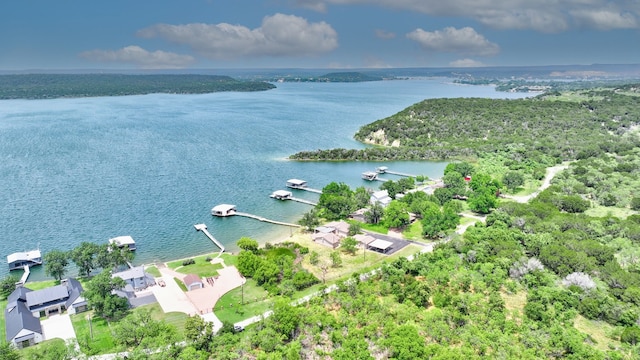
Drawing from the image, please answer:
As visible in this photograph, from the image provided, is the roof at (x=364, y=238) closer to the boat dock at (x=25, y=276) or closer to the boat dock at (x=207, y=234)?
the boat dock at (x=207, y=234)

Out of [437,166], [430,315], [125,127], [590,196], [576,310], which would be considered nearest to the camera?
[430,315]

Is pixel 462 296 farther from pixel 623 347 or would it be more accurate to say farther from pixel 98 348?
pixel 98 348

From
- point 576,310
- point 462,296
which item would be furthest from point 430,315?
point 576,310

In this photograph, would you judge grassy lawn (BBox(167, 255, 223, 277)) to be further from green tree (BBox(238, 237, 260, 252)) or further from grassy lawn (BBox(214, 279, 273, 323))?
grassy lawn (BBox(214, 279, 273, 323))

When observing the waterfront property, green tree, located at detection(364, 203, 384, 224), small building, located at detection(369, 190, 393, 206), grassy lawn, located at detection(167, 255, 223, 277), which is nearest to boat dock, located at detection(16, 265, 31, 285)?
the waterfront property

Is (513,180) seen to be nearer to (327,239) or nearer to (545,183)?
(545,183)

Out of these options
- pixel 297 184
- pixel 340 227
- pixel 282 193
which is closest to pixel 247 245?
pixel 340 227

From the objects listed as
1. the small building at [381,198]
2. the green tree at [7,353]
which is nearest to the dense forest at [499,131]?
the small building at [381,198]
